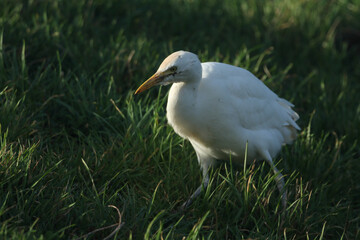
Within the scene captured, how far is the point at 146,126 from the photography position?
4098 mm

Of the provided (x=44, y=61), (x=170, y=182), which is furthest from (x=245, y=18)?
(x=170, y=182)

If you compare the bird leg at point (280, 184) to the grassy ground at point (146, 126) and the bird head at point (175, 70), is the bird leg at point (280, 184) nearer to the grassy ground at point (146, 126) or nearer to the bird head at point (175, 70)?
the grassy ground at point (146, 126)

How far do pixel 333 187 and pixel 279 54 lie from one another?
237 cm

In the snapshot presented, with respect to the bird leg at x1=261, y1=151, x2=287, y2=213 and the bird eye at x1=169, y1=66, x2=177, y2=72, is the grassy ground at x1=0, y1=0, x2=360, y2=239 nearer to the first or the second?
the bird leg at x1=261, y1=151, x2=287, y2=213

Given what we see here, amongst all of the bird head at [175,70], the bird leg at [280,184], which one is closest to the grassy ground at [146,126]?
the bird leg at [280,184]

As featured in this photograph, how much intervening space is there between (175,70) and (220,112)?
0.45m

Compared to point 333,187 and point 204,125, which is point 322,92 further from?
point 204,125

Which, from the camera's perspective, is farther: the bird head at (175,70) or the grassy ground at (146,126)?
the bird head at (175,70)

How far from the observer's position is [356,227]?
3764mm

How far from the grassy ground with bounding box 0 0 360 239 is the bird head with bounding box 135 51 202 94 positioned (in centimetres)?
63

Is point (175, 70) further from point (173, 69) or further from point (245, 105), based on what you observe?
point (245, 105)

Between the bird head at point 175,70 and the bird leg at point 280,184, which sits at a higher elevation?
the bird head at point 175,70

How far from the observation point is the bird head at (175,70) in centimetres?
337

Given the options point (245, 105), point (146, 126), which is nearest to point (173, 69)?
point (245, 105)
